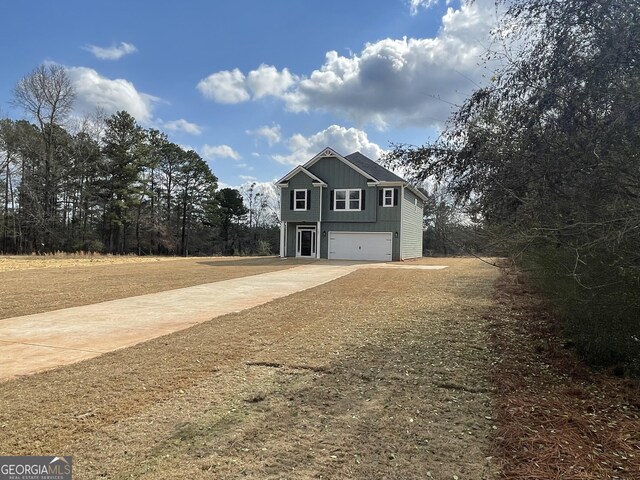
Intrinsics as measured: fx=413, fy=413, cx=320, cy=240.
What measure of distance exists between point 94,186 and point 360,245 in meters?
26.1

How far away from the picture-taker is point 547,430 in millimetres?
2967

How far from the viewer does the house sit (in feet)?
81.3

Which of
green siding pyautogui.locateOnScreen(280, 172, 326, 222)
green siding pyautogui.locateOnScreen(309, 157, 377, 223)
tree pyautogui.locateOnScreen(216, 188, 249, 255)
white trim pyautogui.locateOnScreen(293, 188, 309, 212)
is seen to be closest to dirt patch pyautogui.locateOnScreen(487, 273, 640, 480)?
green siding pyautogui.locateOnScreen(309, 157, 377, 223)

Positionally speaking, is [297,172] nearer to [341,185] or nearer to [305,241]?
[341,185]

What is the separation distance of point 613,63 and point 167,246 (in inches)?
1738

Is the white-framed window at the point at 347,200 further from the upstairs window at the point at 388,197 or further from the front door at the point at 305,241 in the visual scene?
the front door at the point at 305,241

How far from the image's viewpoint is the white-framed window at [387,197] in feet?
80.7

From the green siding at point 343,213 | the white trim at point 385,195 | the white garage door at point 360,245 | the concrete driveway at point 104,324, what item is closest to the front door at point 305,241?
the green siding at point 343,213

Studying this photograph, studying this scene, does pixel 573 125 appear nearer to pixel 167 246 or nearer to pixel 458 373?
pixel 458 373

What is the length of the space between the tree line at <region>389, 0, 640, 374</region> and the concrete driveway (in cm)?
433

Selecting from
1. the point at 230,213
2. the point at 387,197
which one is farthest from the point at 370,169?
the point at 230,213

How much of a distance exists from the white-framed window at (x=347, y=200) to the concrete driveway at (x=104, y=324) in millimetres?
15353

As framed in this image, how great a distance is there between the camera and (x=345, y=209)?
25.4 meters

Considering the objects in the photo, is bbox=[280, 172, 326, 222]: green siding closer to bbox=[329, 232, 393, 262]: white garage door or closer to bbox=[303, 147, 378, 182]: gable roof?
bbox=[303, 147, 378, 182]: gable roof
